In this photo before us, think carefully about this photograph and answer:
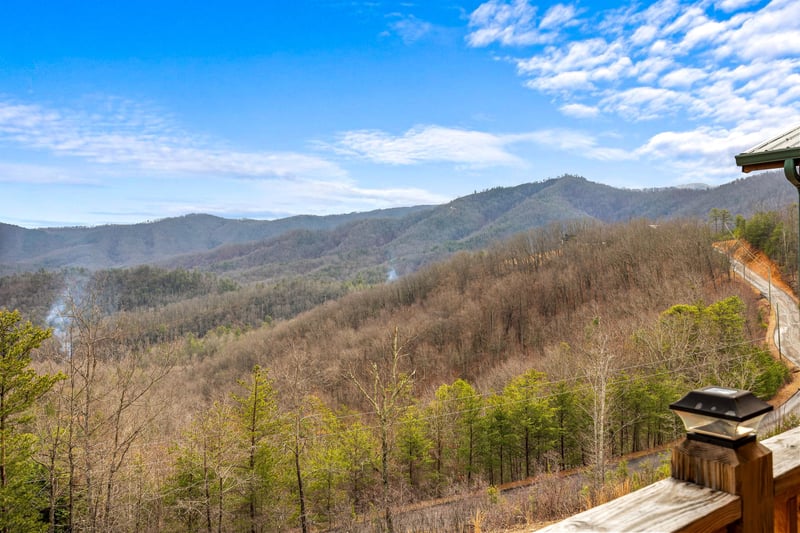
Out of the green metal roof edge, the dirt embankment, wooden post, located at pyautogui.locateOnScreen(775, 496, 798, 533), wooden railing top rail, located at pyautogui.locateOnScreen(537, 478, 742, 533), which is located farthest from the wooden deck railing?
the dirt embankment

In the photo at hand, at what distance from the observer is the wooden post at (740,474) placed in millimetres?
1071

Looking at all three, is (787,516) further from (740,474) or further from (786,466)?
(740,474)

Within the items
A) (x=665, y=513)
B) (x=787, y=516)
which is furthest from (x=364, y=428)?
(x=665, y=513)

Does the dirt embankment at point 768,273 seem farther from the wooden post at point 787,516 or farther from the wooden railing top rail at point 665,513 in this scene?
the wooden railing top rail at point 665,513

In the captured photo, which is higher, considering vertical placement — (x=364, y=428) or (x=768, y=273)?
(x=768, y=273)

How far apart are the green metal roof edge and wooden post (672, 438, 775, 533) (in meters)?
3.14

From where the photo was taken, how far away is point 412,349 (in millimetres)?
67250

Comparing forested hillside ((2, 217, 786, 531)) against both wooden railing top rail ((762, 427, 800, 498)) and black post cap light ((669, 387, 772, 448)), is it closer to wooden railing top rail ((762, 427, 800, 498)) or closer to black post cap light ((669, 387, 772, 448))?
wooden railing top rail ((762, 427, 800, 498))

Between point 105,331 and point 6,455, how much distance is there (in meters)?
4.67

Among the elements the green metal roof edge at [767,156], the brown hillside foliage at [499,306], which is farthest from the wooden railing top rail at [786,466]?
the brown hillside foliage at [499,306]

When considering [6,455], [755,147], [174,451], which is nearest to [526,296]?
[174,451]

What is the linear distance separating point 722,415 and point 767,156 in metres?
3.35

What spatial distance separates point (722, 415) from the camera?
1077mm

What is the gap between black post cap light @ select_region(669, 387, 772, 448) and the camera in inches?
41.8
